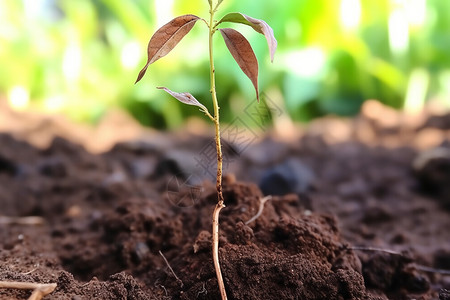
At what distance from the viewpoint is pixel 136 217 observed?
4.69 ft

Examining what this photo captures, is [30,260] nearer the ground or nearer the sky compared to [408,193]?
nearer the ground

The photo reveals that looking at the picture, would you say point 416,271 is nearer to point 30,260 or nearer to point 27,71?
point 30,260

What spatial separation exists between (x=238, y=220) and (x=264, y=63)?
9.56ft

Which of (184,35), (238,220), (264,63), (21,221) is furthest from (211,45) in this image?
(264,63)

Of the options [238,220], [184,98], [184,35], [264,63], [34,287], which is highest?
[264,63]

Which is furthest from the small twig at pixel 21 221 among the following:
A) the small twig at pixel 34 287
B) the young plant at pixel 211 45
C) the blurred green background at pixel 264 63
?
the blurred green background at pixel 264 63

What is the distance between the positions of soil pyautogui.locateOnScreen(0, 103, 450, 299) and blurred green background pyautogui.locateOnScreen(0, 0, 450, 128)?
0.77 m

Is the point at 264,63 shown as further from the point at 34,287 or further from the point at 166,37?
the point at 34,287

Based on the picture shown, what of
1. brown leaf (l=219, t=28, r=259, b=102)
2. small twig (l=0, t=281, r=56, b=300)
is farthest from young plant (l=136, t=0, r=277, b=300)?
small twig (l=0, t=281, r=56, b=300)

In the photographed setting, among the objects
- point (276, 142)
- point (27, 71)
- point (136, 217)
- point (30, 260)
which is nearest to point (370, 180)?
point (276, 142)

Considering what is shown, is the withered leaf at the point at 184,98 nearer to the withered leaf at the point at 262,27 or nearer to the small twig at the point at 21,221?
the withered leaf at the point at 262,27

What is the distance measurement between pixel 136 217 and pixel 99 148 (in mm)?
1985

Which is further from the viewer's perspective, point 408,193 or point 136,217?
point 408,193

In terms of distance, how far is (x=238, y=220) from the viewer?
4.12 feet
